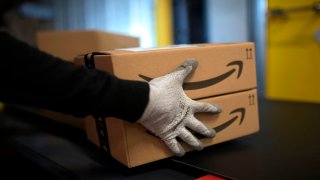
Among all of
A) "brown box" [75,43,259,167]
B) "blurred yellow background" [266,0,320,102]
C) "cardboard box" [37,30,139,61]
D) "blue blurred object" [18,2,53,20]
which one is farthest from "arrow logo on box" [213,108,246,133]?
"blue blurred object" [18,2,53,20]

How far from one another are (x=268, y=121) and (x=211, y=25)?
1.59 m

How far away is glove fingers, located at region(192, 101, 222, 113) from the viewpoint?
607 mm

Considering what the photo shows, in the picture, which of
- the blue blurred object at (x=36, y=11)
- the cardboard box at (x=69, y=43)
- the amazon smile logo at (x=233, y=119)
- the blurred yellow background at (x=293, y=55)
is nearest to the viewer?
the amazon smile logo at (x=233, y=119)

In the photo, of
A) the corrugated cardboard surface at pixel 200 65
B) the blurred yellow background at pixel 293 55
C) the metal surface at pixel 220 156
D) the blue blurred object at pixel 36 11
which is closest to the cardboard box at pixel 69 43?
the metal surface at pixel 220 156

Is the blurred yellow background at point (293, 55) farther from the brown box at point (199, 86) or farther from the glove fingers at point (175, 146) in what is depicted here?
the glove fingers at point (175, 146)

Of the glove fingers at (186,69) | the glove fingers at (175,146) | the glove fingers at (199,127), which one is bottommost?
the glove fingers at (175,146)

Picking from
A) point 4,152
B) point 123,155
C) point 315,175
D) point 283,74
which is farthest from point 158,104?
point 283,74

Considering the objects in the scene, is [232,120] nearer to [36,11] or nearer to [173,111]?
[173,111]

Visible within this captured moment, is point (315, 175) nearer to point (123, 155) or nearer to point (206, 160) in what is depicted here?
point (206, 160)

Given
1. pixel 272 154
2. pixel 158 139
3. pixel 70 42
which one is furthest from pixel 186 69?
pixel 70 42

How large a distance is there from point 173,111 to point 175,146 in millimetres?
76

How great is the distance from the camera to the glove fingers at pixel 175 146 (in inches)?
23.2

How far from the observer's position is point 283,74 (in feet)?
5.89

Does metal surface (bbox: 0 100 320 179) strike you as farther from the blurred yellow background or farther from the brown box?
the blurred yellow background
